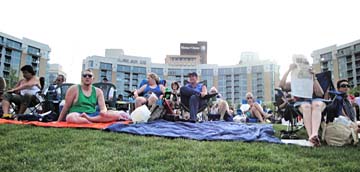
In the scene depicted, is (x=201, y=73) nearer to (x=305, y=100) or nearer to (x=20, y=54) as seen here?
(x=20, y=54)

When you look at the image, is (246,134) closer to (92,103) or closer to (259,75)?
(92,103)

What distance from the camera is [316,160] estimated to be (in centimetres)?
221

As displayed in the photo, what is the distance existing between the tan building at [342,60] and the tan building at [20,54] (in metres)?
51.9

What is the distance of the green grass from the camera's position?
6.55 feet

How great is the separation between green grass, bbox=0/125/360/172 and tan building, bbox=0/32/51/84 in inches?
1912

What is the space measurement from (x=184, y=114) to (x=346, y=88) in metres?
2.87

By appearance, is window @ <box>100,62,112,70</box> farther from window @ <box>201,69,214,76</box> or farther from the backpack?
the backpack

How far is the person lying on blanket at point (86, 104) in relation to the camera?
13.4 feet

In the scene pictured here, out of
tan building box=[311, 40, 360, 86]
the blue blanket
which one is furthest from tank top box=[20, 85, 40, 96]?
tan building box=[311, 40, 360, 86]

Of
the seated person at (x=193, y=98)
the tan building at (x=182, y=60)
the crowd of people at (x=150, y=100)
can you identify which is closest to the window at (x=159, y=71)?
the tan building at (x=182, y=60)

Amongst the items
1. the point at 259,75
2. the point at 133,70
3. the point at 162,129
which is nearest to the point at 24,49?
the point at 133,70

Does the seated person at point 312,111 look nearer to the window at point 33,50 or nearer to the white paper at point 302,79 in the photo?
the white paper at point 302,79

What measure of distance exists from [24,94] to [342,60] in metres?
56.6

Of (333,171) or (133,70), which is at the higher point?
(133,70)
